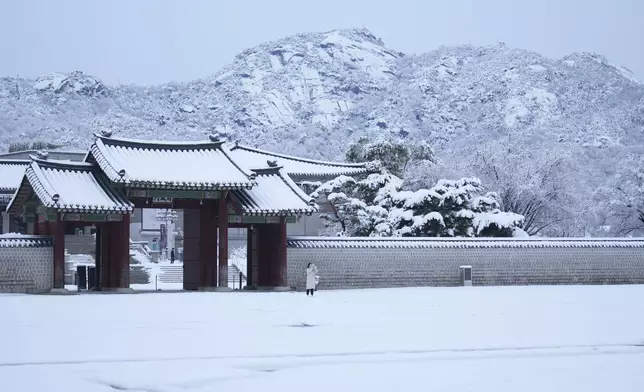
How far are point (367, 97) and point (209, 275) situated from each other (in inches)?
4805

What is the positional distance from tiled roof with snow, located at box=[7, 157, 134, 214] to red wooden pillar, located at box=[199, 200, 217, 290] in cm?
321

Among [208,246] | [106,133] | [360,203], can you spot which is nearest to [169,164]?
[106,133]

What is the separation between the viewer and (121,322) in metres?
18.5

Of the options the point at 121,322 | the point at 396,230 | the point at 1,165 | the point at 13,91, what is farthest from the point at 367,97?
the point at 121,322

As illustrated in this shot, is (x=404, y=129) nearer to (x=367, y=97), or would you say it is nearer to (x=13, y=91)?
(x=367, y=97)

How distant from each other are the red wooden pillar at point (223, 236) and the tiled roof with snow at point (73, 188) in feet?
9.60

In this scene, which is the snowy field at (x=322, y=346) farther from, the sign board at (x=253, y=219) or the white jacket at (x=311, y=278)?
the sign board at (x=253, y=219)

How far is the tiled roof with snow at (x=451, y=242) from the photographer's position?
107 ft

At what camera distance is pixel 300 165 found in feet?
198

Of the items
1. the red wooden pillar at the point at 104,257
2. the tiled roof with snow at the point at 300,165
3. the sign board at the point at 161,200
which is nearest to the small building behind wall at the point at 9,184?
the tiled roof with snow at the point at 300,165

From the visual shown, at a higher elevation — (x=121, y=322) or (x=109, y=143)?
(x=109, y=143)

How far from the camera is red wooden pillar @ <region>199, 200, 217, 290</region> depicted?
105ft

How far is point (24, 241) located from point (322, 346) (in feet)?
54.2

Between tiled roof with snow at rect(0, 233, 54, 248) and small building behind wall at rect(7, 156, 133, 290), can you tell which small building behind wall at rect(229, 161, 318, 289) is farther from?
tiled roof with snow at rect(0, 233, 54, 248)
